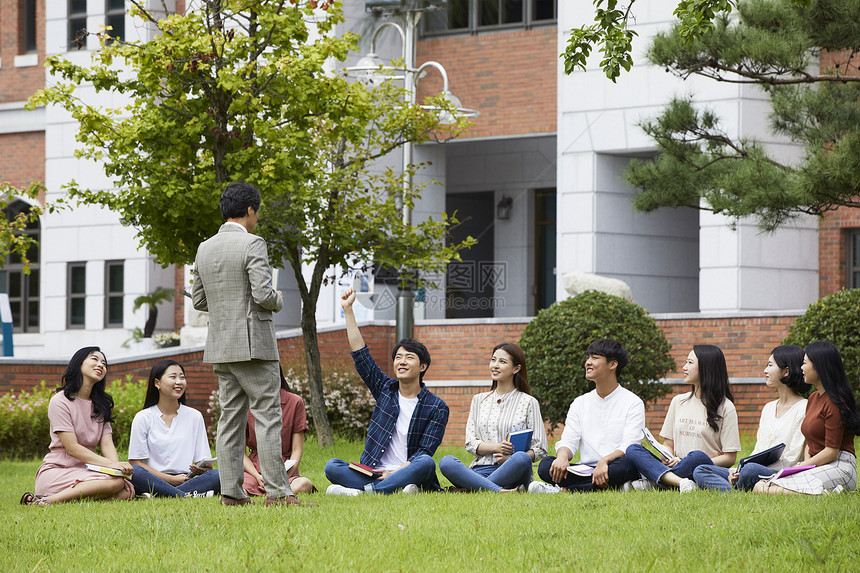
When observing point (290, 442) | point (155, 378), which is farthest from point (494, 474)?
point (155, 378)

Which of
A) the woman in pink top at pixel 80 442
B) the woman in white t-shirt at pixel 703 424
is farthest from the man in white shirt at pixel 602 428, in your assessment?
the woman in pink top at pixel 80 442

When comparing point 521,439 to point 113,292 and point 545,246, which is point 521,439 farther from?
point 113,292

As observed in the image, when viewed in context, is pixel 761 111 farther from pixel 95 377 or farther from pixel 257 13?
pixel 95 377

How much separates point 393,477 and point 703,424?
91.0 inches

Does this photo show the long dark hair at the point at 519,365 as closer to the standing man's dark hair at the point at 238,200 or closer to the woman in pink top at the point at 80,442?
the standing man's dark hair at the point at 238,200

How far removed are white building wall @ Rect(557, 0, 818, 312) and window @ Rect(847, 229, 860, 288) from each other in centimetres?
61

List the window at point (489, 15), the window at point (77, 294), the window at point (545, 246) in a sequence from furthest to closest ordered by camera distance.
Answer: the window at point (545, 246)
the window at point (77, 294)
the window at point (489, 15)

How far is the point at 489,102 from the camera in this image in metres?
22.3

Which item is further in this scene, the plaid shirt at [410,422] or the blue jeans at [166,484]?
the plaid shirt at [410,422]

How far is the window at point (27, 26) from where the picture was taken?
83.0ft

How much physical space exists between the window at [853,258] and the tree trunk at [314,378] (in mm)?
9462

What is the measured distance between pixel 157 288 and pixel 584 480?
53.3 feet

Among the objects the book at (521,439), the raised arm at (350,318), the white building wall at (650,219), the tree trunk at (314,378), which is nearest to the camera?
the raised arm at (350,318)

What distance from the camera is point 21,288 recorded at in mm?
25484
